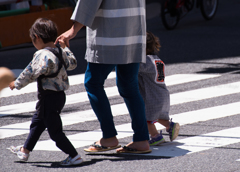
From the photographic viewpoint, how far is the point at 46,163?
4.01m

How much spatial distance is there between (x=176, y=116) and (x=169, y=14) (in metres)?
8.20

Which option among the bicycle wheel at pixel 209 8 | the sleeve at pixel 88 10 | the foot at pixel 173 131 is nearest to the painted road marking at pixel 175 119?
the foot at pixel 173 131

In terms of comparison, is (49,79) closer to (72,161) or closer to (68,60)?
(68,60)

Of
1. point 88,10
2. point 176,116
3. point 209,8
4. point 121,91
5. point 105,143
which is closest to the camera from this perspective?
point 88,10

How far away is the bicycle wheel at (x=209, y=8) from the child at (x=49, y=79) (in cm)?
1143

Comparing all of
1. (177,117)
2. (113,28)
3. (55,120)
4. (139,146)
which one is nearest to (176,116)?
(177,117)

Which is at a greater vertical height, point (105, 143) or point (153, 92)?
point (153, 92)

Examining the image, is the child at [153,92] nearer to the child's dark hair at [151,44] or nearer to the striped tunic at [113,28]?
the child's dark hair at [151,44]

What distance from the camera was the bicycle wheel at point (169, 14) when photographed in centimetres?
1298

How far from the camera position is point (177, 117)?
Result: 18.1 ft

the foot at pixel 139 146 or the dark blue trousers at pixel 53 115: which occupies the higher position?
the dark blue trousers at pixel 53 115

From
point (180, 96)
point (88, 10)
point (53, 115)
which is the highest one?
point (88, 10)

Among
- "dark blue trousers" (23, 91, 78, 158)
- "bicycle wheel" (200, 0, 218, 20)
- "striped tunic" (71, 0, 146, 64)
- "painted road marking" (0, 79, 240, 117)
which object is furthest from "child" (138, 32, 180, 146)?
"bicycle wheel" (200, 0, 218, 20)

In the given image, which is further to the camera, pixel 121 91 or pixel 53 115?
pixel 121 91
